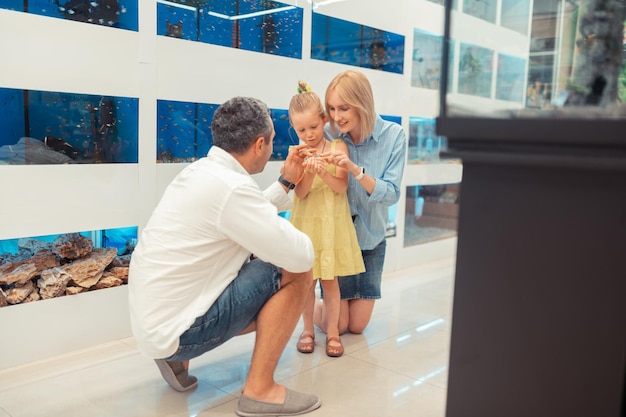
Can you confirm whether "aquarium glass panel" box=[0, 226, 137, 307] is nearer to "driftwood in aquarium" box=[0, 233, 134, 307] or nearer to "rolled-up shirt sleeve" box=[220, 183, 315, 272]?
"driftwood in aquarium" box=[0, 233, 134, 307]

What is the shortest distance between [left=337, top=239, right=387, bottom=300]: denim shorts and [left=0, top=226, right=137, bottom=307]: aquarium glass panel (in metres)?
1.10

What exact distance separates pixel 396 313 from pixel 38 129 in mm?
2139

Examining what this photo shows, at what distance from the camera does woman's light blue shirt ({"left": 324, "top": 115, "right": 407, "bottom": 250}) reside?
2.76 m

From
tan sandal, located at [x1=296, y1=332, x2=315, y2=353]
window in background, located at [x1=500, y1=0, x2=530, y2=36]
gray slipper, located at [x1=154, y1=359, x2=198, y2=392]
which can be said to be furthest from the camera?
tan sandal, located at [x1=296, y1=332, x2=315, y2=353]

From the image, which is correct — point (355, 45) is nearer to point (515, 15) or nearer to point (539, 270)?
point (515, 15)

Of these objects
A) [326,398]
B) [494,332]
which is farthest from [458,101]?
[326,398]

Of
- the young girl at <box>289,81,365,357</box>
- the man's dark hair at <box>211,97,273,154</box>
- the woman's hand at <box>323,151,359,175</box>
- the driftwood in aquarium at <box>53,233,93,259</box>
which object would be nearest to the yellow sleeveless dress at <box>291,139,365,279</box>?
the young girl at <box>289,81,365,357</box>

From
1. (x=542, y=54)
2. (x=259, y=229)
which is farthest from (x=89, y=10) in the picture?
(x=542, y=54)

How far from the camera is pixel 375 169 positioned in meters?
Answer: 2.79

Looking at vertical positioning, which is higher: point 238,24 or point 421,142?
point 238,24

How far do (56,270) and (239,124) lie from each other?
1.18 m

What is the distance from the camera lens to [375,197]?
2.64m

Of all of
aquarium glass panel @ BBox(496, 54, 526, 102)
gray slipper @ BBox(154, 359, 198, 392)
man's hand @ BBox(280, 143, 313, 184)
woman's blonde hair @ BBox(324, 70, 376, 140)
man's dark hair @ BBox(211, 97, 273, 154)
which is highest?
woman's blonde hair @ BBox(324, 70, 376, 140)

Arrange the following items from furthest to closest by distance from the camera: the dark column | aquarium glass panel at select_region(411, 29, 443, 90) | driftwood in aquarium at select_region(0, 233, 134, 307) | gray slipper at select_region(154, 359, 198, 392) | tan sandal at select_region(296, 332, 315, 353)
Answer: aquarium glass panel at select_region(411, 29, 443, 90) < tan sandal at select_region(296, 332, 315, 353) < driftwood in aquarium at select_region(0, 233, 134, 307) < gray slipper at select_region(154, 359, 198, 392) < the dark column
